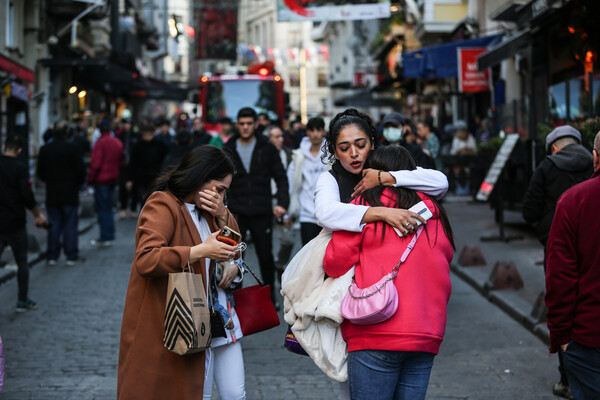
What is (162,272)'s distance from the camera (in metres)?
3.64

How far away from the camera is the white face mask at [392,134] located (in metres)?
8.84

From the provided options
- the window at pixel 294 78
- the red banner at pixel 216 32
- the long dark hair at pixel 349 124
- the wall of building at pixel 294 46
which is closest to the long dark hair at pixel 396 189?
the long dark hair at pixel 349 124

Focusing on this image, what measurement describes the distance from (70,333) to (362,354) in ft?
17.2

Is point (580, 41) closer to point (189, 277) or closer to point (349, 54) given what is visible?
point (189, 277)

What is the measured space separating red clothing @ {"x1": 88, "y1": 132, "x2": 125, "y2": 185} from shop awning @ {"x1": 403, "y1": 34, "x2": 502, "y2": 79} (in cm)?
1014

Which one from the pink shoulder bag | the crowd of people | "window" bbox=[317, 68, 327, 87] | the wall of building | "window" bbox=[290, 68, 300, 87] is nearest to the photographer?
the pink shoulder bag

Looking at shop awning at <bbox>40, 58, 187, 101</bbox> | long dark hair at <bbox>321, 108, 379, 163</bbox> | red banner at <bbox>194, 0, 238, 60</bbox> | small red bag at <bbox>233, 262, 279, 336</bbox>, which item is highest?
red banner at <bbox>194, 0, 238, 60</bbox>

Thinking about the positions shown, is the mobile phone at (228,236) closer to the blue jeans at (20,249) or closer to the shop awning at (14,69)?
the blue jeans at (20,249)

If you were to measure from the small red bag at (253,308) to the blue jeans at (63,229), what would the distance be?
27.9ft

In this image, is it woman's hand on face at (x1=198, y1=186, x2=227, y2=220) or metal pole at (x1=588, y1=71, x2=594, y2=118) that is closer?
woman's hand on face at (x1=198, y1=186, x2=227, y2=220)

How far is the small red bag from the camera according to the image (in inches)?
167

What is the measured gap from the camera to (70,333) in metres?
8.16

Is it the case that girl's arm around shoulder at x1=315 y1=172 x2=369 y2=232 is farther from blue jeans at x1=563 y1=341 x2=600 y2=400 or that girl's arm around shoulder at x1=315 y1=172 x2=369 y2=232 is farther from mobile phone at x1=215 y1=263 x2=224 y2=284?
blue jeans at x1=563 y1=341 x2=600 y2=400

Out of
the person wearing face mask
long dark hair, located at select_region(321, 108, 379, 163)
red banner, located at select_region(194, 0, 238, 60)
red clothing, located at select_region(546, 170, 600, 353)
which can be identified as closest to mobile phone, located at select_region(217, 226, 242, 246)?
long dark hair, located at select_region(321, 108, 379, 163)
